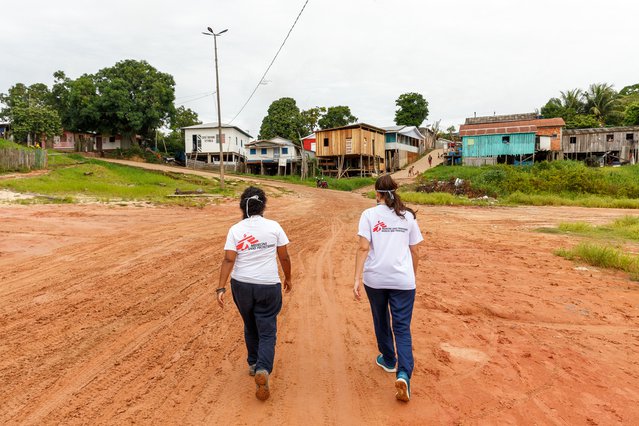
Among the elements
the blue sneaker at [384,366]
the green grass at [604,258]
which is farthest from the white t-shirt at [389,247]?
the green grass at [604,258]

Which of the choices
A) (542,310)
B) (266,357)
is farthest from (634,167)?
(266,357)

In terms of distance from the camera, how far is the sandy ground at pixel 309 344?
10.6 ft

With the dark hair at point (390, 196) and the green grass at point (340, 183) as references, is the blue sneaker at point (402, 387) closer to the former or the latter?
the dark hair at point (390, 196)

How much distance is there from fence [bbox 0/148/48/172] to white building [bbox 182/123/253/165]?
65.4 ft

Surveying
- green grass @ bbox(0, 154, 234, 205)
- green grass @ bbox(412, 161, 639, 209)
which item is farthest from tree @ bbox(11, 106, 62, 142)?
green grass @ bbox(412, 161, 639, 209)

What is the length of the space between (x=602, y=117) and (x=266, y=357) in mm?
53997

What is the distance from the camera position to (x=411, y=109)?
57.7 m

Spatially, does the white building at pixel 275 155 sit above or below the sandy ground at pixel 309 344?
above

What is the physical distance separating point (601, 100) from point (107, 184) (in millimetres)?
50242

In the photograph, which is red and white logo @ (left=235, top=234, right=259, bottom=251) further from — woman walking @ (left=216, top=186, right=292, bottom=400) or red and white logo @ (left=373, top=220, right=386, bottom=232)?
red and white logo @ (left=373, top=220, right=386, bottom=232)

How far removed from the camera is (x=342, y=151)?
1565 inches

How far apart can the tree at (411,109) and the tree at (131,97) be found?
1220 inches

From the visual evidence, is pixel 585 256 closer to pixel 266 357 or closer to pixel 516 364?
pixel 516 364

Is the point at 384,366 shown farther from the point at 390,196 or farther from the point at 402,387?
the point at 390,196
